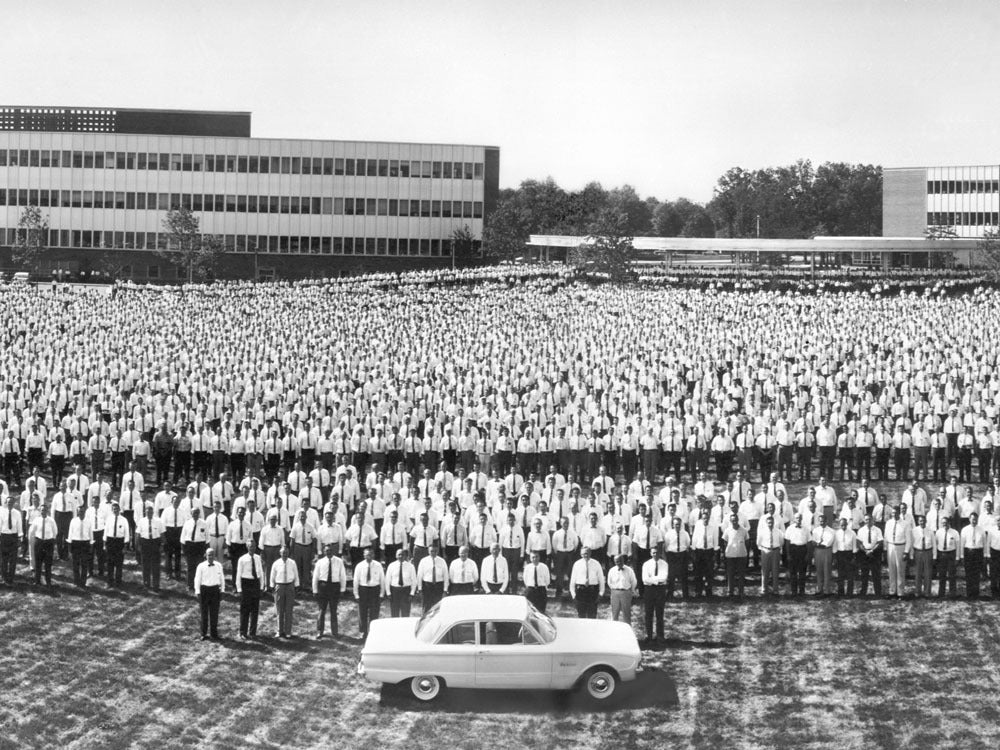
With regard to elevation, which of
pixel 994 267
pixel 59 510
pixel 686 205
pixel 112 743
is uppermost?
pixel 686 205

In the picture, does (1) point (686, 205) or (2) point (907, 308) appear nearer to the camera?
(2) point (907, 308)

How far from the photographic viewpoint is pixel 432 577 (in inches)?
650

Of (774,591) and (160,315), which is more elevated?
(160,315)

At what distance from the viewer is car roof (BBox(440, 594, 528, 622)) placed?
13.8 meters

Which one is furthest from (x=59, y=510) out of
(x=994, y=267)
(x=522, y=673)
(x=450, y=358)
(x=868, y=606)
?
(x=994, y=267)

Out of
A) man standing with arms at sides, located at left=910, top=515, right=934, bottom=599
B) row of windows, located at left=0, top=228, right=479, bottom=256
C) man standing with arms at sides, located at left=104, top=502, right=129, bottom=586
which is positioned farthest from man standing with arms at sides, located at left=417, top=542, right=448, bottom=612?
row of windows, located at left=0, top=228, right=479, bottom=256

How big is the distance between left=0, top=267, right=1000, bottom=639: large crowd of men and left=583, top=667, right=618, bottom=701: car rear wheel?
233cm

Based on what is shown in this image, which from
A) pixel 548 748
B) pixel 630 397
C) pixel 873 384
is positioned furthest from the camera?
pixel 873 384

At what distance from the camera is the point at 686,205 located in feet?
504

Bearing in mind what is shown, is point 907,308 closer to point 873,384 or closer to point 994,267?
point 873,384

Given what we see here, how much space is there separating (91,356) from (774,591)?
21379mm

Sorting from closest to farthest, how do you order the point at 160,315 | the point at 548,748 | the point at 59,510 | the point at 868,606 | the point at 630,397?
the point at 548,748 → the point at 868,606 → the point at 59,510 → the point at 630,397 → the point at 160,315

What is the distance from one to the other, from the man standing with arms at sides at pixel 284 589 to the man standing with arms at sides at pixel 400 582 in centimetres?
113

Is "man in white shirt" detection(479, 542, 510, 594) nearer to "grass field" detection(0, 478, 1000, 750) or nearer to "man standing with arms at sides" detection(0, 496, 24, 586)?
"grass field" detection(0, 478, 1000, 750)
